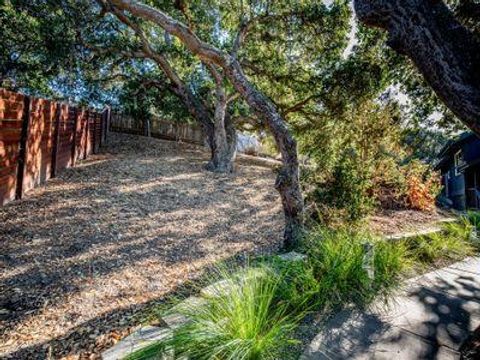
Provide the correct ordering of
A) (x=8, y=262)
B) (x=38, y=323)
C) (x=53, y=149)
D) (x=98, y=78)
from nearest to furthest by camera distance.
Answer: (x=38, y=323) < (x=8, y=262) < (x=53, y=149) < (x=98, y=78)

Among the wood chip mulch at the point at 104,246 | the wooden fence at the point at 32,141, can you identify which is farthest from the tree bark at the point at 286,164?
the wooden fence at the point at 32,141

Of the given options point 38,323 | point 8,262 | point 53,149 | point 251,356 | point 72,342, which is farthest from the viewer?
point 53,149

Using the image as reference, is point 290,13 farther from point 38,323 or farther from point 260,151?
point 260,151

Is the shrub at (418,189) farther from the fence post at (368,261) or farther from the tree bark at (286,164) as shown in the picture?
the fence post at (368,261)

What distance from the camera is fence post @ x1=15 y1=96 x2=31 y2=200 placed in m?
4.65

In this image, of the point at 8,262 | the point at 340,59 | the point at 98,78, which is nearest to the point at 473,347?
the point at 8,262

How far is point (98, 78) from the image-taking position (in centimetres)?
1071

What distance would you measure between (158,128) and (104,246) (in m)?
14.6

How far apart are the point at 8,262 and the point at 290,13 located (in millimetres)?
9137

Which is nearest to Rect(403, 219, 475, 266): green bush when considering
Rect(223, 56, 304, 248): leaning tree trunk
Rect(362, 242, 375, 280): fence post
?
Rect(362, 242, 375, 280): fence post

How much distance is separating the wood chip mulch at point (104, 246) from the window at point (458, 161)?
46.6 feet

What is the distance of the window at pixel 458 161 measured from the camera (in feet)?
51.1

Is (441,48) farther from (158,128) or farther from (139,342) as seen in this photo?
(158,128)

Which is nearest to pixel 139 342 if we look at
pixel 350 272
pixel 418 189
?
pixel 350 272
